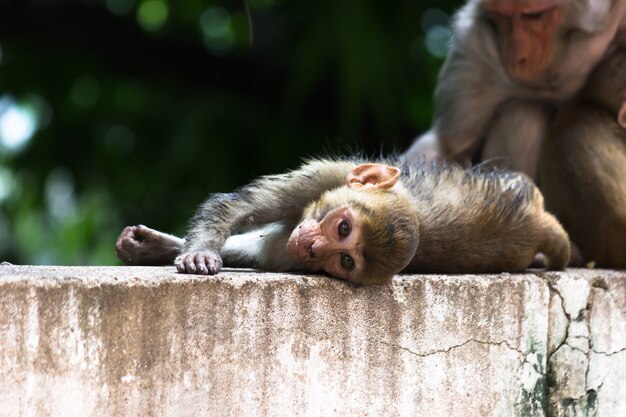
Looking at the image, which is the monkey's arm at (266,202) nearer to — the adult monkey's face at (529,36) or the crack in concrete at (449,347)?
the crack in concrete at (449,347)

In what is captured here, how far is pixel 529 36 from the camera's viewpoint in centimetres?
438

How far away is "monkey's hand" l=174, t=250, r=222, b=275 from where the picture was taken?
291 centimetres

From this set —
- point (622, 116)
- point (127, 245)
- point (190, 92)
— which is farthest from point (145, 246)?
point (190, 92)

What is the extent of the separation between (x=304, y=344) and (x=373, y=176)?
34.0 inches

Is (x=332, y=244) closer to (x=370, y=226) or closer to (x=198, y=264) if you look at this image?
(x=370, y=226)

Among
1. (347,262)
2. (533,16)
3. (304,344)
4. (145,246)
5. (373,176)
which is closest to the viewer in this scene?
(304,344)

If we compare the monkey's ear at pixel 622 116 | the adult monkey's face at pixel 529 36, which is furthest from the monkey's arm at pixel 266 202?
the monkey's ear at pixel 622 116

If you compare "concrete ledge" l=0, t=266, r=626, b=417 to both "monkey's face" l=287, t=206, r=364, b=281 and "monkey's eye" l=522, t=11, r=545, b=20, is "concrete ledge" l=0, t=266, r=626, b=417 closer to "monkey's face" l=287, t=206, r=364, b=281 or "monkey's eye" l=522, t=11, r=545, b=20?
"monkey's face" l=287, t=206, r=364, b=281

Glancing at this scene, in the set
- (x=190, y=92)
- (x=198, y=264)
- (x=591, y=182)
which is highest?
(x=190, y=92)

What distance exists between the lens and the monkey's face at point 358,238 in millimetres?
3143

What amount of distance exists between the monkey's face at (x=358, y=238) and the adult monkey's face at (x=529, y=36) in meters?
1.34

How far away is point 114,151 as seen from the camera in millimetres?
10000

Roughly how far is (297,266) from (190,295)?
2.30 feet

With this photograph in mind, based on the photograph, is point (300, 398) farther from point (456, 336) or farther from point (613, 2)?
point (613, 2)
